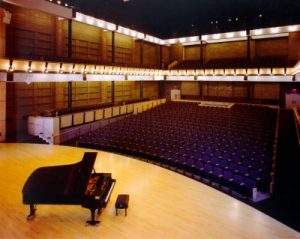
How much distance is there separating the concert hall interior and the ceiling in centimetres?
7

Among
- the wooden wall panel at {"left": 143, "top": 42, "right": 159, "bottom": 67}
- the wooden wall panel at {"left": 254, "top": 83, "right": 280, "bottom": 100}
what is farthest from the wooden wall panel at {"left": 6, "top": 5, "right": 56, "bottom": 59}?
the wooden wall panel at {"left": 254, "top": 83, "right": 280, "bottom": 100}

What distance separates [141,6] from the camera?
1315 cm

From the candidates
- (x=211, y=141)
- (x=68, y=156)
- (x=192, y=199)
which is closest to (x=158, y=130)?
(x=211, y=141)

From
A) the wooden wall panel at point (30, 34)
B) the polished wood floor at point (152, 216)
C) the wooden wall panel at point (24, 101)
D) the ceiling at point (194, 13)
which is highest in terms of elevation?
the ceiling at point (194, 13)

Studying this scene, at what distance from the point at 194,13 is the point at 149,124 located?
7971 millimetres

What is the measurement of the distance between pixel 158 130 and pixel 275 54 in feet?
34.9

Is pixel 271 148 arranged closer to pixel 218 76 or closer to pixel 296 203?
pixel 296 203

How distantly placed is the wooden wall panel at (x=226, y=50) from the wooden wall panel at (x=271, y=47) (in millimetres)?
805

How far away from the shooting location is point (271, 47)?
1549 cm

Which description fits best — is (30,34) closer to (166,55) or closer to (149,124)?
(149,124)

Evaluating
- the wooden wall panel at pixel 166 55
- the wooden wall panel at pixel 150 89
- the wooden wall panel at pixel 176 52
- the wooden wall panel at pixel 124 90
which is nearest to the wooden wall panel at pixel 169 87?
the wooden wall panel at pixel 150 89

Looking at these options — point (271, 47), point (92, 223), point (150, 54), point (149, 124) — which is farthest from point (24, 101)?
point (271, 47)

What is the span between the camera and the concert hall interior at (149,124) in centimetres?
346

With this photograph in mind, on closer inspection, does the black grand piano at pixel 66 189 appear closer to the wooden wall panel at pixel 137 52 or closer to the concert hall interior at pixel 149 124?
the concert hall interior at pixel 149 124
